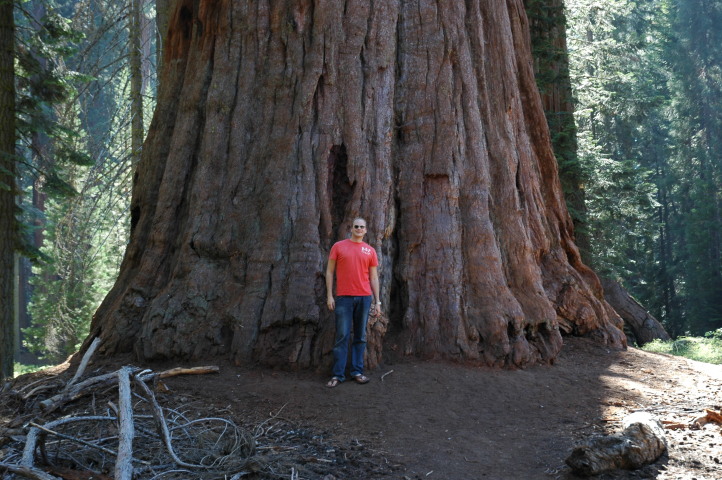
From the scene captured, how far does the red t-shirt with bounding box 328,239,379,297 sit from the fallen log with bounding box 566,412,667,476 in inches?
99.3

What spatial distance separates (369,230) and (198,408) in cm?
254

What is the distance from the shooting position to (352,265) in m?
6.53

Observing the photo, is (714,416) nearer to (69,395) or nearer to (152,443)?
(152,443)

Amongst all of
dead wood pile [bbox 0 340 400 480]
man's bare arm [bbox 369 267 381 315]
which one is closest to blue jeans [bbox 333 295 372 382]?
man's bare arm [bbox 369 267 381 315]

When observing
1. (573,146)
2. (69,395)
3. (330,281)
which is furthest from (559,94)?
(69,395)

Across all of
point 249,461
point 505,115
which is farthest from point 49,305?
point 249,461

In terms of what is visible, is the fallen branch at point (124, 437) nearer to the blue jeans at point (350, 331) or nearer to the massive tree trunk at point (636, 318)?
the blue jeans at point (350, 331)

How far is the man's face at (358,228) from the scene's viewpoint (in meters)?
6.54

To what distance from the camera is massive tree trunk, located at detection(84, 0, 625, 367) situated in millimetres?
7035

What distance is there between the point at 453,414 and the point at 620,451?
5.02 ft

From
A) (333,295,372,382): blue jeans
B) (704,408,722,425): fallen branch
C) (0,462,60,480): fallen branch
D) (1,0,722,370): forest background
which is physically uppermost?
(1,0,722,370): forest background

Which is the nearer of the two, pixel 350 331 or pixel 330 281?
pixel 350 331

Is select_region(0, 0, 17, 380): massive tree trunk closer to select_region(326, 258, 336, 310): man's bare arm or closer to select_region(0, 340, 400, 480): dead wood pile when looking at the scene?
select_region(0, 340, 400, 480): dead wood pile

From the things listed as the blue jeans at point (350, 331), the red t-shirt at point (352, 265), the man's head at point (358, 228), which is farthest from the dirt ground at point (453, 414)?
the man's head at point (358, 228)
